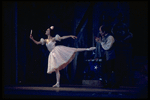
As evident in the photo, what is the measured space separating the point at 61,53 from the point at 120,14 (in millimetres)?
3036

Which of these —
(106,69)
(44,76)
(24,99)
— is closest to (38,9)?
(44,76)

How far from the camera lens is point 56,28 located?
26.9 ft

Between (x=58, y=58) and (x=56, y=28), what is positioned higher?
(x=56, y=28)

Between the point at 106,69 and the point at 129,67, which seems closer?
the point at 106,69

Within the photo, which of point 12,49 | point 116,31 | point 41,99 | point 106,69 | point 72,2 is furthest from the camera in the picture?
point 72,2

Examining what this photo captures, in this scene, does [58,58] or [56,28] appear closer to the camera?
[58,58]

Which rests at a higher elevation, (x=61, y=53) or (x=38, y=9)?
(x=38, y=9)

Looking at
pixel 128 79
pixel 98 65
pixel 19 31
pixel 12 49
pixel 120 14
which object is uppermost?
pixel 120 14

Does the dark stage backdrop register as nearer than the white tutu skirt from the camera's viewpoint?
No

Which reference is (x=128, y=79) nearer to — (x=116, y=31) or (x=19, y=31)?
(x=116, y=31)

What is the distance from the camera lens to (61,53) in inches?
237

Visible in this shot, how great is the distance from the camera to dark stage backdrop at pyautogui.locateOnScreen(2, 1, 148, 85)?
734cm

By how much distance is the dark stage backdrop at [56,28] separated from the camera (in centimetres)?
734

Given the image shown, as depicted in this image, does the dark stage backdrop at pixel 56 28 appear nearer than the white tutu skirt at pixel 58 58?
No
